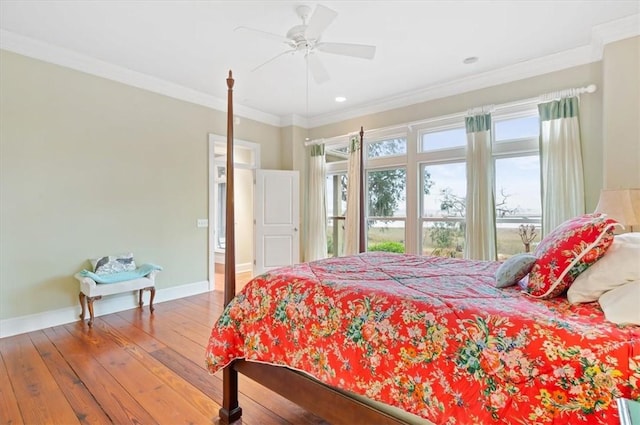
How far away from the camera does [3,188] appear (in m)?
3.02

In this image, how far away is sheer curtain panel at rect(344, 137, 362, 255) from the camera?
5.07 metres

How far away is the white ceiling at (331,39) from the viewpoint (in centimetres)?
266

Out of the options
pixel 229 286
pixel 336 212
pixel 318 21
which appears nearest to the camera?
pixel 229 286

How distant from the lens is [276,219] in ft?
17.8

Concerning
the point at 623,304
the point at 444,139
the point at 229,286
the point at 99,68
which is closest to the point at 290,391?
the point at 229,286

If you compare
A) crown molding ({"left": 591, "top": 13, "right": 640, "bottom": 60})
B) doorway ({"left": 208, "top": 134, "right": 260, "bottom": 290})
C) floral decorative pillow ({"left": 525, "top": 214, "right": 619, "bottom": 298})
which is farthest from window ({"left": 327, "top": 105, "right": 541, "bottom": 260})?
floral decorative pillow ({"left": 525, "top": 214, "right": 619, "bottom": 298})

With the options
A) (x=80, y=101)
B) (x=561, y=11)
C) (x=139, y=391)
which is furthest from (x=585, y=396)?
(x=80, y=101)

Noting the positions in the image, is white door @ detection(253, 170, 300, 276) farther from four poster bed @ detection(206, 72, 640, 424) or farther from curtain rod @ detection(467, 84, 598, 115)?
four poster bed @ detection(206, 72, 640, 424)

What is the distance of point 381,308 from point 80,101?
4.02 metres

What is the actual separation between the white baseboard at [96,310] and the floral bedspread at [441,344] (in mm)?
2654

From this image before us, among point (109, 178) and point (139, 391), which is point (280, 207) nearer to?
point (109, 178)

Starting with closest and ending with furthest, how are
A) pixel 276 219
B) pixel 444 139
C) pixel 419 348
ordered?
pixel 419 348
pixel 444 139
pixel 276 219

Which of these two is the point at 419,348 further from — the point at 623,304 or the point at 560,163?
the point at 560,163

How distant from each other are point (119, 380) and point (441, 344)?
7.45 feet
